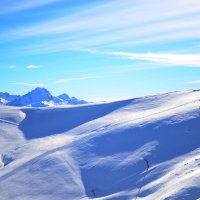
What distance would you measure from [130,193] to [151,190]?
13.6 metres

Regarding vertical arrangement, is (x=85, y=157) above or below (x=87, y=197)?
above

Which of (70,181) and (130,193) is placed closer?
(130,193)

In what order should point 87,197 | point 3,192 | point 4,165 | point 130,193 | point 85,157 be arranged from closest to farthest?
point 130,193, point 87,197, point 3,192, point 85,157, point 4,165

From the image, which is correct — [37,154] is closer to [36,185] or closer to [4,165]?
[4,165]

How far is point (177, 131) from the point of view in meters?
162

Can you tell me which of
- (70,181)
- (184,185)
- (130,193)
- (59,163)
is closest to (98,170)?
(70,181)

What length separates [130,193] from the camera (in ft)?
393

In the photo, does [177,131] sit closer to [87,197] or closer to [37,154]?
[87,197]

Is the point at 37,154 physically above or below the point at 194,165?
above

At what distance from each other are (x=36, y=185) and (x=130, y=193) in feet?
153

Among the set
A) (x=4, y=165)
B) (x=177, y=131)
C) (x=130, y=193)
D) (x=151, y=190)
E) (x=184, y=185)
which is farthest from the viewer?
(x=4, y=165)

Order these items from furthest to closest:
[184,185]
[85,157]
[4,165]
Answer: [4,165] → [85,157] → [184,185]

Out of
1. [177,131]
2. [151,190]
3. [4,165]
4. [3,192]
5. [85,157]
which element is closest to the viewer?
[151,190]

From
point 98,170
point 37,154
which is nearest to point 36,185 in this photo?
point 98,170
